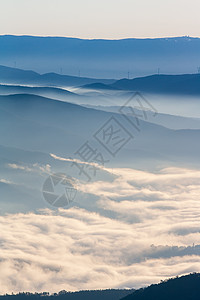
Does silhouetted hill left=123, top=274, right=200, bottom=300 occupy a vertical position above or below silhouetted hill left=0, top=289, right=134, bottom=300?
below

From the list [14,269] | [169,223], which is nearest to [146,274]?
[14,269]

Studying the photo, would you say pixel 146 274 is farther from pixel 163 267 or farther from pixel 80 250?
pixel 80 250

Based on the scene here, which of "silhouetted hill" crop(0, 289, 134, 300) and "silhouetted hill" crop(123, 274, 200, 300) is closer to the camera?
"silhouetted hill" crop(123, 274, 200, 300)

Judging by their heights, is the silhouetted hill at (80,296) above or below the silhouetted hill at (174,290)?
above

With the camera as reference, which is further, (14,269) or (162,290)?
(14,269)

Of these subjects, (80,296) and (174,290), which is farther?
(80,296)

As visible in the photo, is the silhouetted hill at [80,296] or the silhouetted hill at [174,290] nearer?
the silhouetted hill at [174,290]

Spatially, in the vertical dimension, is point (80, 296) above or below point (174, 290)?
above

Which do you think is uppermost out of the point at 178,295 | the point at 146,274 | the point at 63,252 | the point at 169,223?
the point at 169,223
